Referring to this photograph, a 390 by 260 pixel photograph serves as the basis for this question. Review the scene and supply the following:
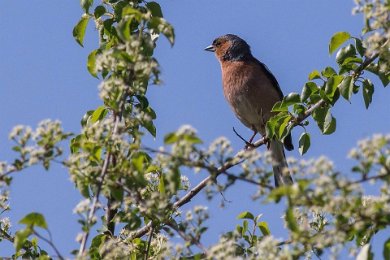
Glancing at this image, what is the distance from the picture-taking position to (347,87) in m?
4.93

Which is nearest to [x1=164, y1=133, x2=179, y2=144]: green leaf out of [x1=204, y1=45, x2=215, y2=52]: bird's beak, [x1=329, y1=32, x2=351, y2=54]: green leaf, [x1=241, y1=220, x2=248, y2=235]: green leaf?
[x1=241, y1=220, x2=248, y2=235]: green leaf

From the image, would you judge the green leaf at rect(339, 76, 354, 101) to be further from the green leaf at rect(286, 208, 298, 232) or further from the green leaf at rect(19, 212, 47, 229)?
the green leaf at rect(19, 212, 47, 229)

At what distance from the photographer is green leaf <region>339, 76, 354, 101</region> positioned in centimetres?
489

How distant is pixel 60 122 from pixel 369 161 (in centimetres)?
126

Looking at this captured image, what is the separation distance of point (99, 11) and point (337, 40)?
179 centimetres

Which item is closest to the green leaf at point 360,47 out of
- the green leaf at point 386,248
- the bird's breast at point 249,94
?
the green leaf at point 386,248

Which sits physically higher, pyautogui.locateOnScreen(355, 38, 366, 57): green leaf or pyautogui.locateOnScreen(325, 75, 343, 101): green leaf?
pyautogui.locateOnScreen(355, 38, 366, 57): green leaf

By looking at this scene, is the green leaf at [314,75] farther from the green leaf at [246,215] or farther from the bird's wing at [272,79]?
the bird's wing at [272,79]

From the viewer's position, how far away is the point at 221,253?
9.46 ft

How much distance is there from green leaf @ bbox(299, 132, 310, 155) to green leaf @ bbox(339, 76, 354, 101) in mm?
873

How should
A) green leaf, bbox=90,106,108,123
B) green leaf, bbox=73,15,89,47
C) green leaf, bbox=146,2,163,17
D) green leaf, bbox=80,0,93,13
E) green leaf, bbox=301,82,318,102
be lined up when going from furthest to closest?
1. green leaf, bbox=73,15,89,47
2. green leaf, bbox=80,0,93,13
3. green leaf, bbox=146,2,163,17
4. green leaf, bbox=301,82,318,102
5. green leaf, bbox=90,106,108,123

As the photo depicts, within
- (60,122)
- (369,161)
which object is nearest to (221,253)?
(369,161)

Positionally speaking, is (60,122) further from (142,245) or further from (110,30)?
(110,30)

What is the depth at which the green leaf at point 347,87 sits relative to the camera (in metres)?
4.89
